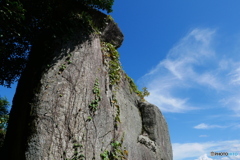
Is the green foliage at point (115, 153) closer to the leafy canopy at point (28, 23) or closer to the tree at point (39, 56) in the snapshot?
the tree at point (39, 56)

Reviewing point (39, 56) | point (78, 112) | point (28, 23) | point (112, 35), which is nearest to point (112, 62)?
point (112, 35)

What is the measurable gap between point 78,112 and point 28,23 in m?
3.36

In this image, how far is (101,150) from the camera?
196 inches

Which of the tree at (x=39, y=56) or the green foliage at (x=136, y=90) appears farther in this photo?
the green foliage at (x=136, y=90)

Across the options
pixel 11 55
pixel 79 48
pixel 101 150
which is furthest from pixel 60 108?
pixel 11 55

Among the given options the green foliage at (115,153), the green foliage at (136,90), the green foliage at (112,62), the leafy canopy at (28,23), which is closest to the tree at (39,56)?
the leafy canopy at (28,23)

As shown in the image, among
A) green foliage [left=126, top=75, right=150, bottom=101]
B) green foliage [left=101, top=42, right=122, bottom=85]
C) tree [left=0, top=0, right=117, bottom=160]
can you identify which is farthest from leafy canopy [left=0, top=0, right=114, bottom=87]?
green foliage [left=126, top=75, right=150, bottom=101]

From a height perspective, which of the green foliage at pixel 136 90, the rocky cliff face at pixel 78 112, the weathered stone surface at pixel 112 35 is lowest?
the rocky cliff face at pixel 78 112

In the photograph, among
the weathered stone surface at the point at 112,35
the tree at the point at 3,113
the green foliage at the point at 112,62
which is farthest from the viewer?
the tree at the point at 3,113

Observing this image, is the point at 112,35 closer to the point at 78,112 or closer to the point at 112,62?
the point at 112,62

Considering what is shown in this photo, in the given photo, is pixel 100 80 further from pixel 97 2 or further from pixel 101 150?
pixel 97 2

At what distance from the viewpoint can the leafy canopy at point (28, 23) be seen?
197 inches

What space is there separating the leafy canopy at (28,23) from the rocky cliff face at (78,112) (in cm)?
70

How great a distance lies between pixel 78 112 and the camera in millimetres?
5031
